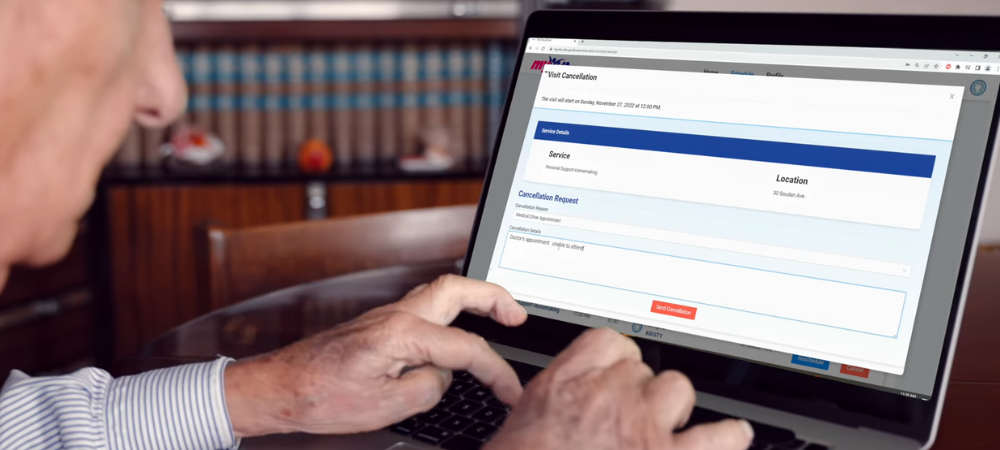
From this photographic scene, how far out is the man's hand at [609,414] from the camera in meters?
0.49

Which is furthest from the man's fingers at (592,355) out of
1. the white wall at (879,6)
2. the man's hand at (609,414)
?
the white wall at (879,6)

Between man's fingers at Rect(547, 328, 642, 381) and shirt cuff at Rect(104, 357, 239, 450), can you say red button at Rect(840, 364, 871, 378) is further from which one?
shirt cuff at Rect(104, 357, 239, 450)

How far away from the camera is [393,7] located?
8.35 ft

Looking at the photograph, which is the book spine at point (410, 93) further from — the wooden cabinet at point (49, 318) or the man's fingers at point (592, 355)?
the man's fingers at point (592, 355)

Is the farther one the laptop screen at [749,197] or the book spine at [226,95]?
the book spine at [226,95]

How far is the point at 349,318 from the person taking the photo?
3.18 ft

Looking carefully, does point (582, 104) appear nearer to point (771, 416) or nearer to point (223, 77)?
point (771, 416)

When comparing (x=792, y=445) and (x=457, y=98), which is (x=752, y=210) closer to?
(x=792, y=445)

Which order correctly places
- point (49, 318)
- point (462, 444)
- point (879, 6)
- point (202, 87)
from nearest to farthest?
point (462, 444) < point (879, 6) < point (49, 318) < point (202, 87)

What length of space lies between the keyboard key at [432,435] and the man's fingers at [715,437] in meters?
0.19

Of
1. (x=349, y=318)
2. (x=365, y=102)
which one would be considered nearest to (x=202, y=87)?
(x=365, y=102)

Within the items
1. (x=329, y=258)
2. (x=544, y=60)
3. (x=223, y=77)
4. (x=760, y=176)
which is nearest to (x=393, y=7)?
(x=223, y=77)

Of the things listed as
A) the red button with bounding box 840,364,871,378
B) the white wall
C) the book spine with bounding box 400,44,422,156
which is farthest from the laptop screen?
the book spine with bounding box 400,44,422,156

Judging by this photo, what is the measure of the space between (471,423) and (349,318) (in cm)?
39
